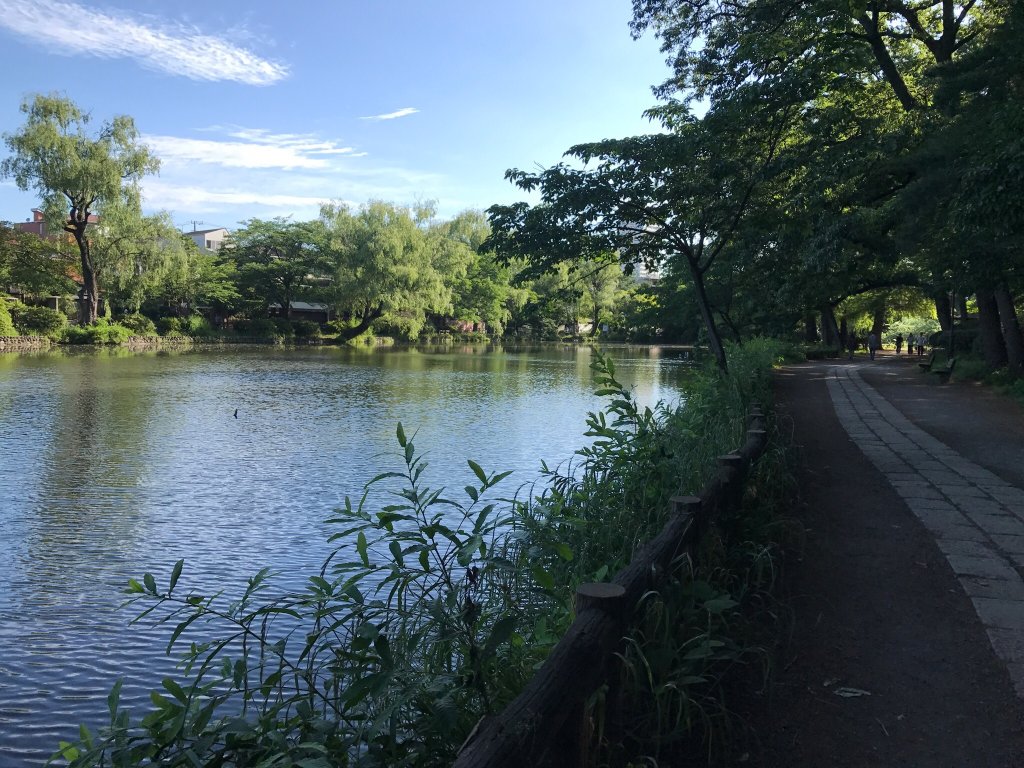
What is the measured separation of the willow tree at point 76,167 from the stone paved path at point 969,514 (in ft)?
127

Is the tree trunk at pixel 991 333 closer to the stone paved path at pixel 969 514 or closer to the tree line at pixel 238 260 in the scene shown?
the stone paved path at pixel 969 514

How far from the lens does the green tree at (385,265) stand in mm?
46406

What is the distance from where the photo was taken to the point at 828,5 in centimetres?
997

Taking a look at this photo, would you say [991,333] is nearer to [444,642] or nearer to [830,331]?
[444,642]

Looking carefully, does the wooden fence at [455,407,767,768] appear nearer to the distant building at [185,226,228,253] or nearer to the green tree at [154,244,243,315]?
the green tree at [154,244,243,315]

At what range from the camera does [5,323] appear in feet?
115

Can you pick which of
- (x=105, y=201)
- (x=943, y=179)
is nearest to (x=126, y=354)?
(x=105, y=201)

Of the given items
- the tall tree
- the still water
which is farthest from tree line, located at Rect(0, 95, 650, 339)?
the tall tree

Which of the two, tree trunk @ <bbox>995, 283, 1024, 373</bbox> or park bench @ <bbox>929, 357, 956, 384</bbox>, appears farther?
park bench @ <bbox>929, 357, 956, 384</bbox>

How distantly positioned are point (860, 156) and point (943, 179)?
60.8 inches

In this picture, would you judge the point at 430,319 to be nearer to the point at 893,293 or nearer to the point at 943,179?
the point at 893,293

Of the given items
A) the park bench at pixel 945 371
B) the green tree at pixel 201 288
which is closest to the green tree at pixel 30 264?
the green tree at pixel 201 288

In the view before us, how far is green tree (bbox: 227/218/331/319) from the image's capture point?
5172 cm

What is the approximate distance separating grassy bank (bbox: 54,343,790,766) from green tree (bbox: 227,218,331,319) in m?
48.1
